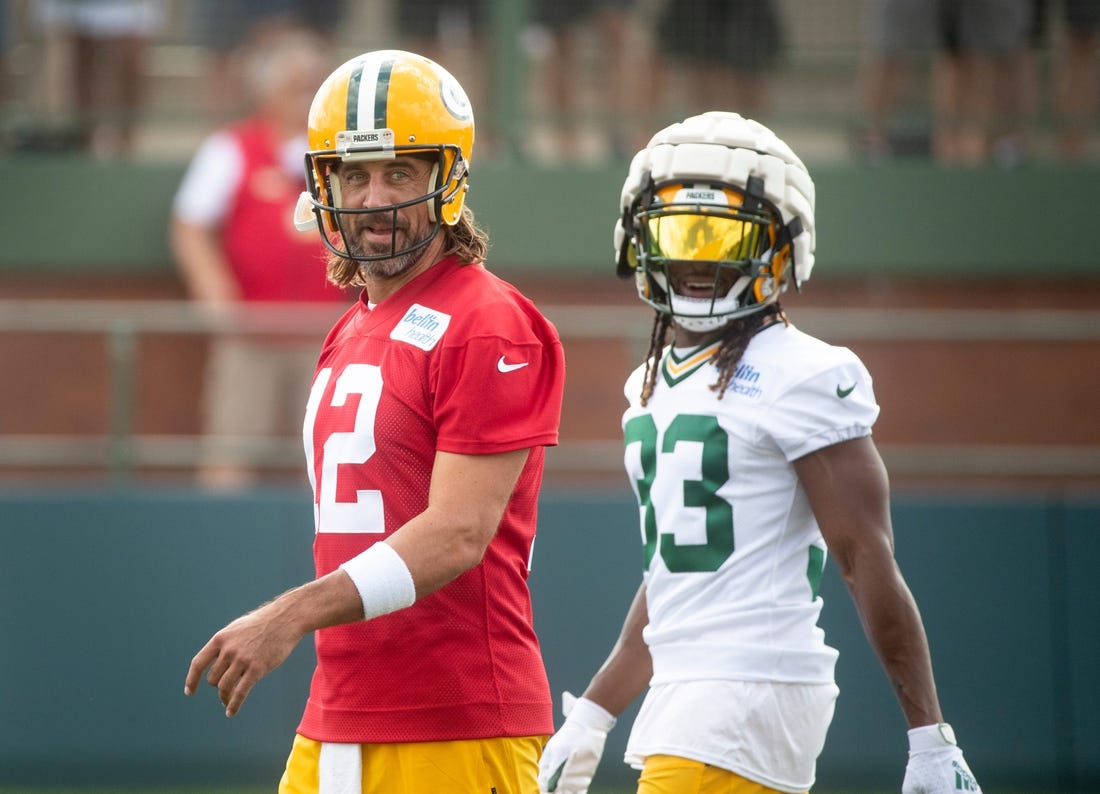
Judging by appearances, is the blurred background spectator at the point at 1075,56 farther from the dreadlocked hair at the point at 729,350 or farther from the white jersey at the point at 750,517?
the white jersey at the point at 750,517

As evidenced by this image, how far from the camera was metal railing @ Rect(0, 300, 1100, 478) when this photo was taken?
7391mm

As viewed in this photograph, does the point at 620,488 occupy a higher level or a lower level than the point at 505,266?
lower

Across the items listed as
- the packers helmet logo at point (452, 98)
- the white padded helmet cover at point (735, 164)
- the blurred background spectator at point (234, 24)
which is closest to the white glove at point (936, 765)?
the white padded helmet cover at point (735, 164)

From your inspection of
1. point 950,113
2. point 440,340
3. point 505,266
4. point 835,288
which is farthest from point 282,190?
point 440,340

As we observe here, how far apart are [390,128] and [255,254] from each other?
183 inches

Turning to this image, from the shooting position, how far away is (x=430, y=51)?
8.98 metres

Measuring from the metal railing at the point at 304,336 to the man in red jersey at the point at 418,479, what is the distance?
158 inches

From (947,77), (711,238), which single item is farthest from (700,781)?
(947,77)

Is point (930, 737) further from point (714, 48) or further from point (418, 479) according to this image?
point (714, 48)

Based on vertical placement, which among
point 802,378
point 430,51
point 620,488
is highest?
point 430,51

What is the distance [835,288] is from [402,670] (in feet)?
20.0

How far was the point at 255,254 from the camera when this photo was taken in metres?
7.85

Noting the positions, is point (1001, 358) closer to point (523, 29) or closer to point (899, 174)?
point (899, 174)

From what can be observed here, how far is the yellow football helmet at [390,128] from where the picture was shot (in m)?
3.33
